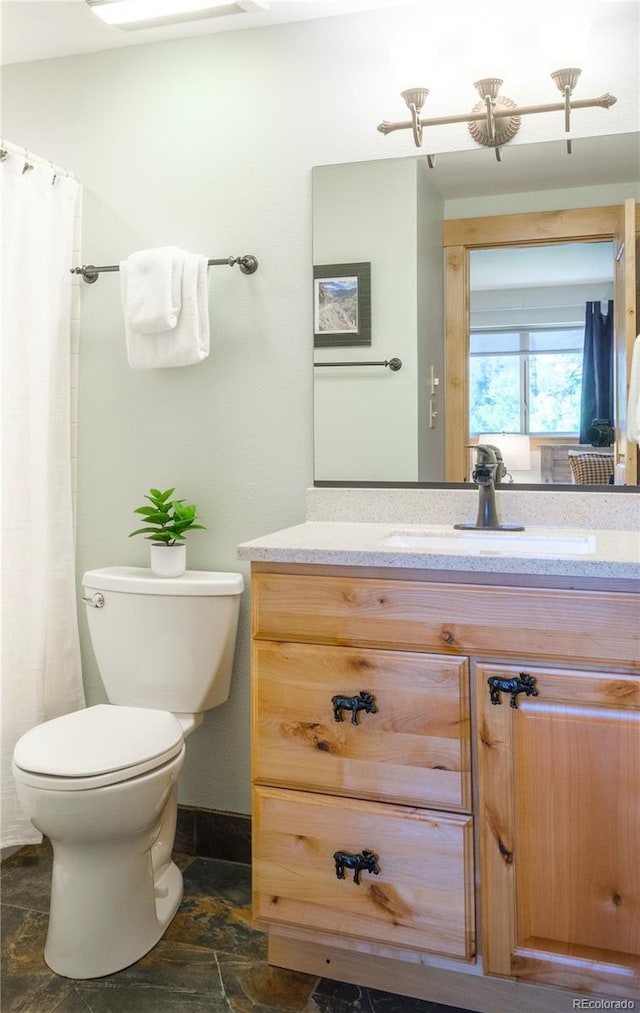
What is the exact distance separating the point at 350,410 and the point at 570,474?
59 cm

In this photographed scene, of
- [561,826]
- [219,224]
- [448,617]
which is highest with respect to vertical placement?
[219,224]

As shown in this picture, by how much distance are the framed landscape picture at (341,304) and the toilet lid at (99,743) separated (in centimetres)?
107

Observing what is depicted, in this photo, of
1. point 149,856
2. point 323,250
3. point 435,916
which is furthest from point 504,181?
point 149,856

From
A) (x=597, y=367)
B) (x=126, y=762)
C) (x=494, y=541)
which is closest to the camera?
(x=126, y=762)

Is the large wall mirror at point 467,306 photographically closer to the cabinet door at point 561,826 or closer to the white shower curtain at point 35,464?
the cabinet door at point 561,826

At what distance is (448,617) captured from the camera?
4.73 ft

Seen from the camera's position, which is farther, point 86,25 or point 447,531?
point 86,25

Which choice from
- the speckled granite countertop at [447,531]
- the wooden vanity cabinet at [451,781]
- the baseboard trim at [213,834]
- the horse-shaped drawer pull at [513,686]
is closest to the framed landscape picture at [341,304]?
the speckled granite countertop at [447,531]

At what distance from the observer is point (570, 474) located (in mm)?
1876

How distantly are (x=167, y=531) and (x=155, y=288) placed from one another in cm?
66

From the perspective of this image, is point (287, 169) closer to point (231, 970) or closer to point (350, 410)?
point (350, 410)

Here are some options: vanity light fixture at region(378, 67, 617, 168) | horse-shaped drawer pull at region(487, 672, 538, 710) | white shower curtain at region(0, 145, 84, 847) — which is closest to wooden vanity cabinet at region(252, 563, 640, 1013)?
horse-shaped drawer pull at region(487, 672, 538, 710)

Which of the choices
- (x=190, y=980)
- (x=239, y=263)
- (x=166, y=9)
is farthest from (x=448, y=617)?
(x=166, y=9)

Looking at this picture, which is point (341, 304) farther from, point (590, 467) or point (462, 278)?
point (590, 467)
